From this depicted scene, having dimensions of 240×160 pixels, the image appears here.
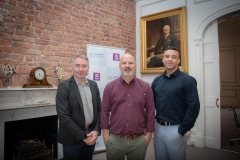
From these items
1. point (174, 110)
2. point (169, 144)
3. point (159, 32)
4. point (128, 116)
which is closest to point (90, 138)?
point (128, 116)

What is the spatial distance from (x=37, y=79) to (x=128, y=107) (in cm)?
170

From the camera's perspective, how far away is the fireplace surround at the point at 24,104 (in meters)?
2.37

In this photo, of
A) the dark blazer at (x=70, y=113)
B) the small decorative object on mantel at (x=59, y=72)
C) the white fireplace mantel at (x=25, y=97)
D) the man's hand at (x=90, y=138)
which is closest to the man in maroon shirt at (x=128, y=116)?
the man's hand at (x=90, y=138)

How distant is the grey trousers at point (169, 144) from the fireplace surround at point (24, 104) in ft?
6.02

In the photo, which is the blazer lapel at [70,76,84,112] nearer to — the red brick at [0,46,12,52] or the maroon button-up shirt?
the maroon button-up shirt

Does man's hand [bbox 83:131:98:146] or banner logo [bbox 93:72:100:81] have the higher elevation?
banner logo [bbox 93:72:100:81]

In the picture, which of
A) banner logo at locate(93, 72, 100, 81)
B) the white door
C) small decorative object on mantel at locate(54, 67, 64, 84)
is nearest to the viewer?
small decorative object on mantel at locate(54, 67, 64, 84)

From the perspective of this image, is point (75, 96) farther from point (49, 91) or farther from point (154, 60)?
point (154, 60)

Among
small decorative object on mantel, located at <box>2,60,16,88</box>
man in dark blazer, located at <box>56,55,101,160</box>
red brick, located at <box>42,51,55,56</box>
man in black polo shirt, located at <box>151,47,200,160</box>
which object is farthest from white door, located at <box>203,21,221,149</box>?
small decorative object on mantel, located at <box>2,60,16,88</box>

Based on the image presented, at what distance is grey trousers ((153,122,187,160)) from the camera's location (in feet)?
6.03

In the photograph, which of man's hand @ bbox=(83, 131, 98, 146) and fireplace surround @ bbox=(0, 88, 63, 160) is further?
fireplace surround @ bbox=(0, 88, 63, 160)

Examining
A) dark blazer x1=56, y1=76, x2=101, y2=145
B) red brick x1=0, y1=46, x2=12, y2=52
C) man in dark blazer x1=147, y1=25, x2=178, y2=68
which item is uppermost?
man in dark blazer x1=147, y1=25, x2=178, y2=68

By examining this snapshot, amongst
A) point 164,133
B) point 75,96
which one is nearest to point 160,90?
point 164,133

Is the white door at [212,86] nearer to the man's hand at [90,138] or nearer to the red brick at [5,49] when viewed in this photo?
the man's hand at [90,138]
